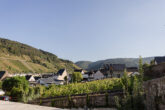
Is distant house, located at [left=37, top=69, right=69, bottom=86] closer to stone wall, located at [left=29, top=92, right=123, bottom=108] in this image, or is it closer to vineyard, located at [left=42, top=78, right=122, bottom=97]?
vineyard, located at [left=42, top=78, right=122, bottom=97]

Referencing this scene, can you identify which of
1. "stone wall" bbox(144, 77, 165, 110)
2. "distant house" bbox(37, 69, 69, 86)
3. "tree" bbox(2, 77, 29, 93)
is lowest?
"distant house" bbox(37, 69, 69, 86)

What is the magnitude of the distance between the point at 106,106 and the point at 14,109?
50.4 feet

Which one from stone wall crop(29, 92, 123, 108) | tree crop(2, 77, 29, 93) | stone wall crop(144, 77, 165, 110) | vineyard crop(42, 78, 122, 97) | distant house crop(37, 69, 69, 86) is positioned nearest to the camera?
stone wall crop(144, 77, 165, 110)

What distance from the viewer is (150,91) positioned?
7750 mm

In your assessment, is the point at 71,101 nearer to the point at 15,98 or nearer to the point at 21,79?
the point at 15,98

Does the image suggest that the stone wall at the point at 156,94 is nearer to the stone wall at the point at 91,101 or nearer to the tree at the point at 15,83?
the stone wall at the point at 91,101

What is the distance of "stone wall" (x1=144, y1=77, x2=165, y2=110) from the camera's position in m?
6.73

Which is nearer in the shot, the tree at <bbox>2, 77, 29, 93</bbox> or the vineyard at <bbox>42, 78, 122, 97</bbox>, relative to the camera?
the vineyard at <bbox>42, 78, 122, 97</bbox>

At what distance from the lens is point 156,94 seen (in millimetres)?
7172

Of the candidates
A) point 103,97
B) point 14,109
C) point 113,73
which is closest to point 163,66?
point 103,97

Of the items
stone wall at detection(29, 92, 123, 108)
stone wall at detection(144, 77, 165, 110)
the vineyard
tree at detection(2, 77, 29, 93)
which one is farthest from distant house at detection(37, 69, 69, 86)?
stone wall at detection(144, 77, 165, 110)

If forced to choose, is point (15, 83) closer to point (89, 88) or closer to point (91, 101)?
point (89, 88)

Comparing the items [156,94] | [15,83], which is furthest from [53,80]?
[156,94]

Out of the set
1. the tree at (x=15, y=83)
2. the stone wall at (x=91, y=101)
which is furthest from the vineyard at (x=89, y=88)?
the tree at (x=15, y=83)
